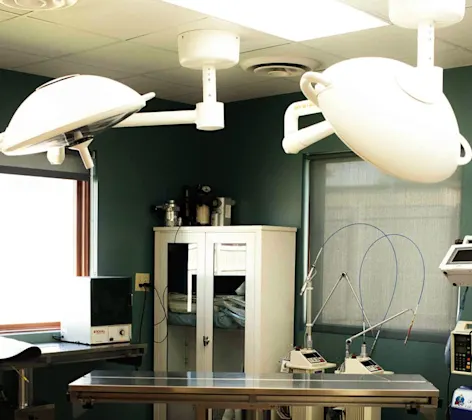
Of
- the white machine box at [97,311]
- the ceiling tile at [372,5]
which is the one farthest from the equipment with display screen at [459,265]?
the white machine box at [97,311]

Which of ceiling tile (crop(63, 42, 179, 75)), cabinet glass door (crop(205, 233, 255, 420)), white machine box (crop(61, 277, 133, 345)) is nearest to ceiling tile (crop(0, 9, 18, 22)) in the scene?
ceiling tile (crop(63, 42, 179, 75))

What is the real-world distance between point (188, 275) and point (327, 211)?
1.05 metres

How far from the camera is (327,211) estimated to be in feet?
16.8

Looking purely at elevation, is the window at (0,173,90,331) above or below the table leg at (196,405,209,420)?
above

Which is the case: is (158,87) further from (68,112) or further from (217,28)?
(68,112)

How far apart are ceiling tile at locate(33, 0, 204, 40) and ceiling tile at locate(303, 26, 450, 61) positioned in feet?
2.61

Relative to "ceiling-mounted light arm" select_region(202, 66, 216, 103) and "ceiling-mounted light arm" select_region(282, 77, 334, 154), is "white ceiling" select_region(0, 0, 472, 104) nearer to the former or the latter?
"ceiling-mounted light arm" select_region(202, 66, 216, 103)

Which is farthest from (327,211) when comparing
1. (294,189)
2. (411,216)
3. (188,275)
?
(188,275)

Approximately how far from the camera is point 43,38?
3918 mm

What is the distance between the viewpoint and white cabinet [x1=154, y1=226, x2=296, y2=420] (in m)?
4.91

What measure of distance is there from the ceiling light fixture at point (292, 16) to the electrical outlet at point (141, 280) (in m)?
2.26

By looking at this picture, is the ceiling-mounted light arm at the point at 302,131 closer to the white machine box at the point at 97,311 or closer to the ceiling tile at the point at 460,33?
the ceiling tile at the point at 460,33

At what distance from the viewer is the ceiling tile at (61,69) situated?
4.46 metres

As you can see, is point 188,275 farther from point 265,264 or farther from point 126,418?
point 126,418
